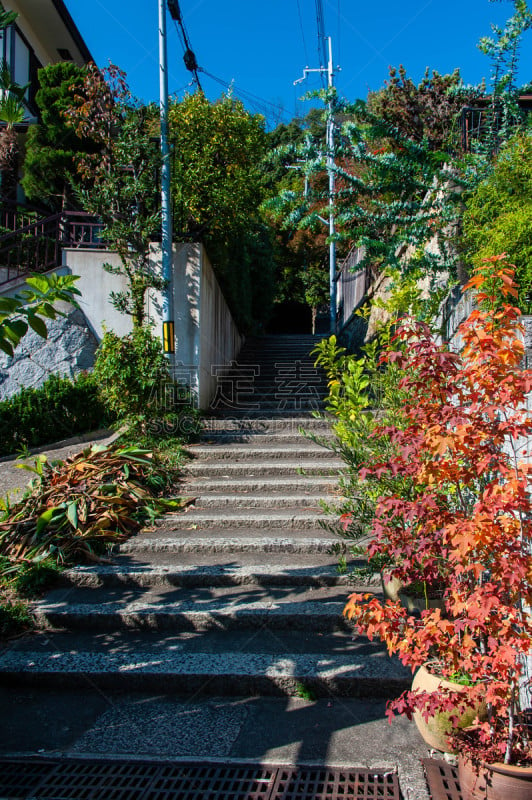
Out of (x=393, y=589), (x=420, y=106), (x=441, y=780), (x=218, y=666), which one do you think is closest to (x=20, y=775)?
(x=218, y=666)

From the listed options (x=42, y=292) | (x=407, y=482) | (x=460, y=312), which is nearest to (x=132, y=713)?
(x=407, y=482)

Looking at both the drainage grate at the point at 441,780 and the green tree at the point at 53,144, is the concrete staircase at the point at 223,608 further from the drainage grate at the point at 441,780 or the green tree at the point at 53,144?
the green tree at the point at 53,144

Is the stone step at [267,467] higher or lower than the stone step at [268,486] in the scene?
higher

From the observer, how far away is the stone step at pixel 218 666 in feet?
11.2

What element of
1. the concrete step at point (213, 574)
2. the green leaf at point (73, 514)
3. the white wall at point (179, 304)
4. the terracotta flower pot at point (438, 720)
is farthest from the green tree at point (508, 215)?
the white wall at point (179, 304)

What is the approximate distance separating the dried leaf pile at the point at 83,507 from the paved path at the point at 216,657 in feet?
0.94

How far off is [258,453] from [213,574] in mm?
2886

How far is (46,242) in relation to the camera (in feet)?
30.7

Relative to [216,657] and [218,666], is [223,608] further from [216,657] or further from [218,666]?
[218,666]

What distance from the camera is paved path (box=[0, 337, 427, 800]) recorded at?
9.86ft

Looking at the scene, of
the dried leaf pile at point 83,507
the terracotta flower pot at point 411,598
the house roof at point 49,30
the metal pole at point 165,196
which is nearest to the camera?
the terracotta flower pot at point 411,598

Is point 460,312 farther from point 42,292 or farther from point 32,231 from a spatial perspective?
point 32,231

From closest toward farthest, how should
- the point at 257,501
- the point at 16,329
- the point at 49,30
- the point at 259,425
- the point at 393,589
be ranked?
1. the point at 16,329
2. the point at 393,589
3. the point at 257,501
4. the point at 259,425
5. the point at 49,30

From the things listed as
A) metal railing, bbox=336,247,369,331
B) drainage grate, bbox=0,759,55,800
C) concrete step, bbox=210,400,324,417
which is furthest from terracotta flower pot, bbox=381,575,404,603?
metal railing, bbox=336,247,369,331
